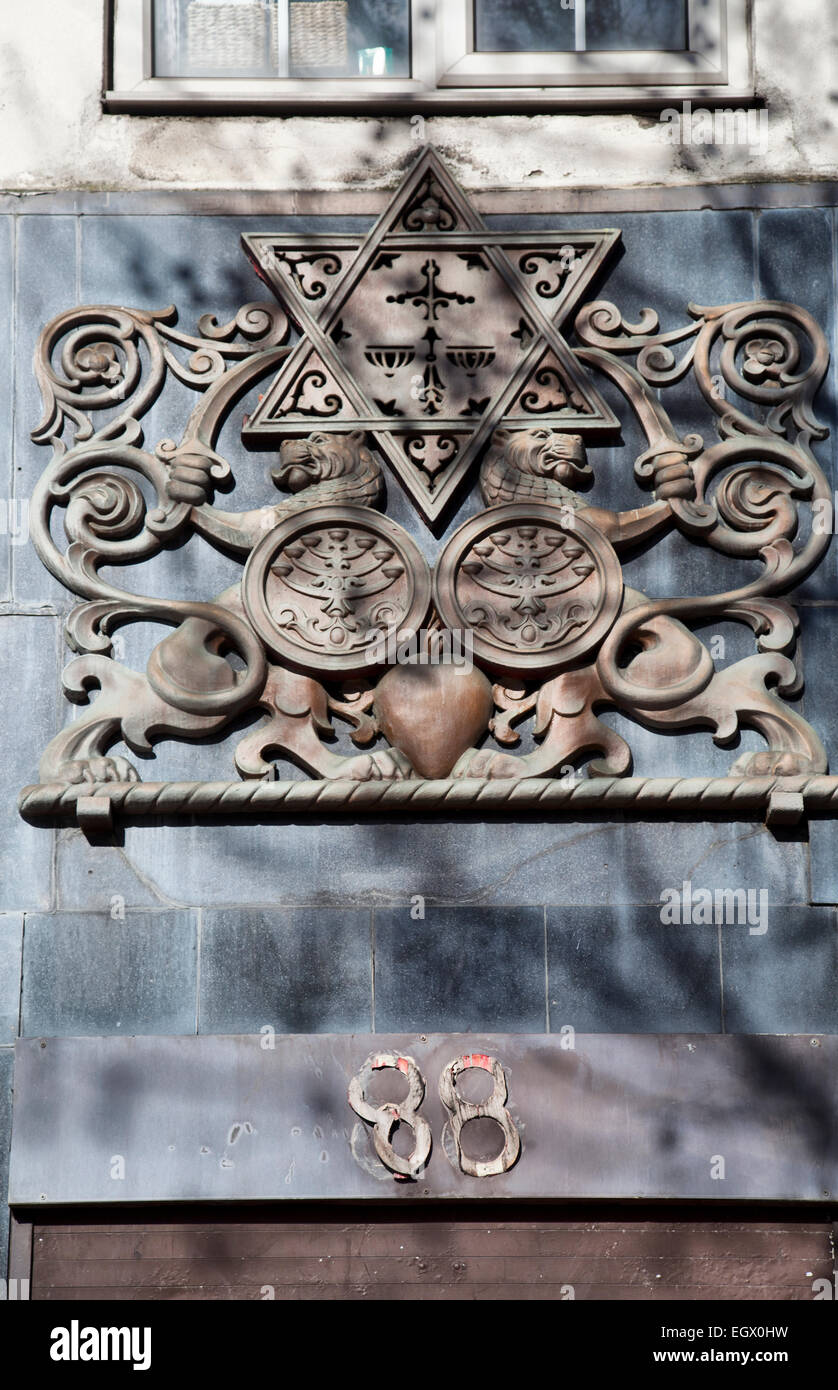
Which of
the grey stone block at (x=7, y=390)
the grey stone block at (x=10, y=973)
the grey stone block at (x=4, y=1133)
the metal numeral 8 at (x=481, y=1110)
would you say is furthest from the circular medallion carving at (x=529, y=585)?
the grey stone block at (x=4, y=1133)

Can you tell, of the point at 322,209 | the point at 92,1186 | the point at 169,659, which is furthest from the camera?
the point at 322,209

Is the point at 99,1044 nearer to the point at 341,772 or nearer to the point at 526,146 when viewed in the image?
the point at 341,772

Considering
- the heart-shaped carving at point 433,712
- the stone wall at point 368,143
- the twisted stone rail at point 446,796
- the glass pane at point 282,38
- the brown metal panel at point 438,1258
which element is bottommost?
the brown metal panel at point 438,1258

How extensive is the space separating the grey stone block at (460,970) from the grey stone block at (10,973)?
1.22 meters

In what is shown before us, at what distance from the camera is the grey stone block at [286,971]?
21.7 feet

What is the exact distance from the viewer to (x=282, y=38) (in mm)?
7645

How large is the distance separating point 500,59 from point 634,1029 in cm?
370

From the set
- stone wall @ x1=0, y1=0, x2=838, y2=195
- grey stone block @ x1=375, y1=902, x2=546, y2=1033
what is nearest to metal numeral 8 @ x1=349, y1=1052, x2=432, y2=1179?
grey stone block @ x1=375, y1=902, x2=546, y2=1033

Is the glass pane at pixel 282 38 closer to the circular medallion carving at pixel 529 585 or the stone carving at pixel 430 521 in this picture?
the stone carving at pixel 430 521

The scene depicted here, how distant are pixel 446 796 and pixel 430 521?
1.03m

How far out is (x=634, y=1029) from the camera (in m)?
6.59

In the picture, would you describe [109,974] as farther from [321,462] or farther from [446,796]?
[321,462]

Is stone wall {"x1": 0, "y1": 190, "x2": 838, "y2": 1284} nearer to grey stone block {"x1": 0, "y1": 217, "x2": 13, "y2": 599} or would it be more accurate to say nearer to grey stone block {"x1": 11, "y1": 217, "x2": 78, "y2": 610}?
grey stone block {"x1": 11, "y1": 217, "x2": 78, "y2": 610}

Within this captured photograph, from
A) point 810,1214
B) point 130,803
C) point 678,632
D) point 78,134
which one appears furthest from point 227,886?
point 78,134
